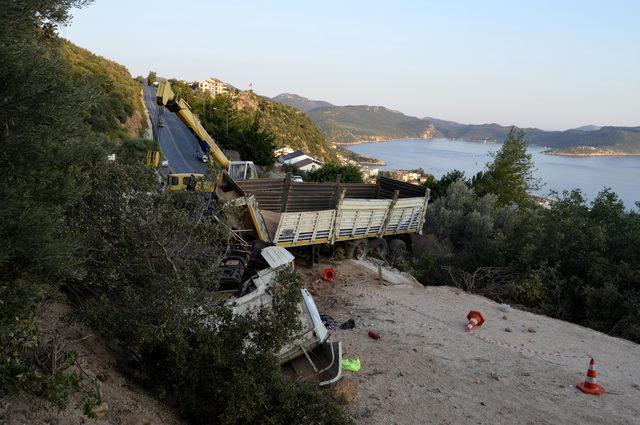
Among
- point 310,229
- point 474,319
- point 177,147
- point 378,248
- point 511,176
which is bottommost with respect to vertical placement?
point 177,147

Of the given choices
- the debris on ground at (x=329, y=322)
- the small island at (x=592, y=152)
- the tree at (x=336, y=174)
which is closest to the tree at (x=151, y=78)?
the tree at (x=336, y=174)

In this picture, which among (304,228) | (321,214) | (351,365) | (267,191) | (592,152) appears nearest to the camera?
(351,365)

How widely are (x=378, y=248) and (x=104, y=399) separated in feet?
39.7

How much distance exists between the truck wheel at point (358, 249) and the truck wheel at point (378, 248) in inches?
23.6

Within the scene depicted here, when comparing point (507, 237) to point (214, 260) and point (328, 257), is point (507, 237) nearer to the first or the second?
point (328, 257)

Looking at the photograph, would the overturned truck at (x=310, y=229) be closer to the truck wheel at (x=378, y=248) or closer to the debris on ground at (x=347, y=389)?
the truck wheel at (x=378, y=248)

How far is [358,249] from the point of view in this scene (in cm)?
1530

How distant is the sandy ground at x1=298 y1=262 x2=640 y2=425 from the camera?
710 cm

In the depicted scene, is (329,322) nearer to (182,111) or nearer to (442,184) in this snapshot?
(182,111)

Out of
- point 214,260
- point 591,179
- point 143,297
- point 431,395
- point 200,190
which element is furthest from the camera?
point 591,179

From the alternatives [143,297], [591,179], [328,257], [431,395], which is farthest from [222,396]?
[591,179]

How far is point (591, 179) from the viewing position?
9131cm

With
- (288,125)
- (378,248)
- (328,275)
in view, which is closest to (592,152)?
(288,125)

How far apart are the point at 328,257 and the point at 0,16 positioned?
38.7 feet
